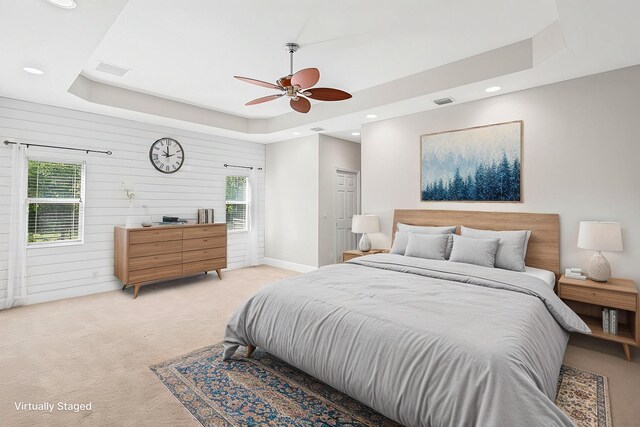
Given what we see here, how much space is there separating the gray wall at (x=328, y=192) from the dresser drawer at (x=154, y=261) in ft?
7.95

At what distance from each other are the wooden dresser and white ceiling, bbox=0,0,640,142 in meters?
1.78

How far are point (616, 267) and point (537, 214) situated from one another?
2.71 feet

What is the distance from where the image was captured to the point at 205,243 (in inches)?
211

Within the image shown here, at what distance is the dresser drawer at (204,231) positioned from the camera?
511cm

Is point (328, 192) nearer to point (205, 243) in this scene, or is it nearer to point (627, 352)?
point (205, 243)

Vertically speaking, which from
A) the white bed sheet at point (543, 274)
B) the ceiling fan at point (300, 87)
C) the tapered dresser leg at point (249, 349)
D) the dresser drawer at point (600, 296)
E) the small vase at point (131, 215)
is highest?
the ceiling fan at point (300, 87)

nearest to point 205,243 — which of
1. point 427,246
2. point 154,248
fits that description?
point 154,248

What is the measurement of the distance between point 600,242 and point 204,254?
5052mm

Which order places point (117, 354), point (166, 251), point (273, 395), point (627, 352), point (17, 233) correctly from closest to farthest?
1. point (273, 395)
2. point (627, 352)
3. point (117, 354)
4. point (17, 233)
5. point (166, 251)

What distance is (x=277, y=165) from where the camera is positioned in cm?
670

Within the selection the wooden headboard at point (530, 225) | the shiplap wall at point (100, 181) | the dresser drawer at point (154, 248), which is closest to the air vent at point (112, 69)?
the shiplap wall at point (100, 181)

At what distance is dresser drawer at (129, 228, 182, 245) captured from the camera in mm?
4492

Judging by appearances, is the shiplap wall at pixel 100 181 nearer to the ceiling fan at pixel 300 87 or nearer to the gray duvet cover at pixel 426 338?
the ceiling fan at pixel 300 87

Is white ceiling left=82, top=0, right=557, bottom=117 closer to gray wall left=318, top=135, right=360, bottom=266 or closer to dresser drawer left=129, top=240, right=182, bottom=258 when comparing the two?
gray wall left=318, top=135, right=360, bottom=266
